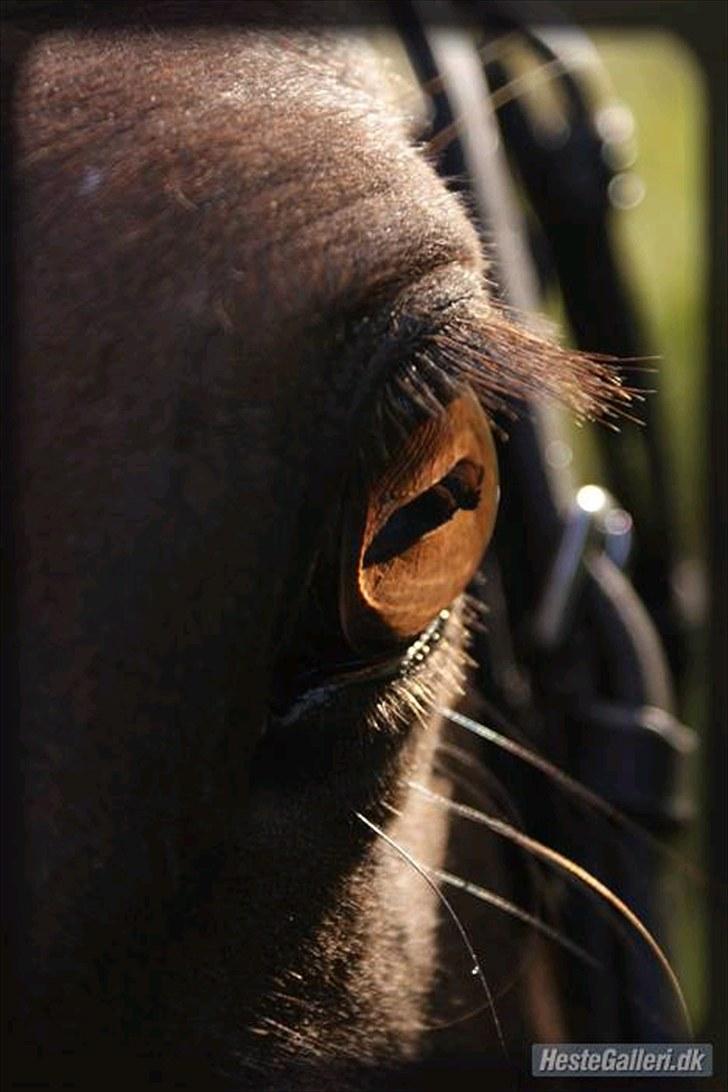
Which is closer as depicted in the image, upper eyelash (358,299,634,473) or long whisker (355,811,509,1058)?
upper eyelash (358,299,634,473)

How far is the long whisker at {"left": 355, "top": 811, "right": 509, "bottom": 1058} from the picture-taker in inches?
33.9

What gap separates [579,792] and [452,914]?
0.30m

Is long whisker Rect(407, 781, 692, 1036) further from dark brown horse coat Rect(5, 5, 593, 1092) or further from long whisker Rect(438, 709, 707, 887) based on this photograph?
dark brown horse coat Rect(5, 5, 593, 1092)

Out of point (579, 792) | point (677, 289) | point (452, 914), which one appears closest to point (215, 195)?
point (452, 914)

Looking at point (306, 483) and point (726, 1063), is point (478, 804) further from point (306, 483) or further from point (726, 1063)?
point (306, 483)

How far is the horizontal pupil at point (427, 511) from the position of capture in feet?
2.55

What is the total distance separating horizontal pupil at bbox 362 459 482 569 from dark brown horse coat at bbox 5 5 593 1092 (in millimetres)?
31

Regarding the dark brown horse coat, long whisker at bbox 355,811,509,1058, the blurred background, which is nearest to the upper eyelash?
the dark brown horse coat

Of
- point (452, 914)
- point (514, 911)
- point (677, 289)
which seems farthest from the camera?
point (677, 289)

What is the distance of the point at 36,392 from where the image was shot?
2.33 feet

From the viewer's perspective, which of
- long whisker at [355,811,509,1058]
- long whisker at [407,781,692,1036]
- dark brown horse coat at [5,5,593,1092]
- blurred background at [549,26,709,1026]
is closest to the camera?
dark brown horse coat at [5,5,593,1092]

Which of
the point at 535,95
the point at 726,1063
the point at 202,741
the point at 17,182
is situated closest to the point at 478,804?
the point at 726,1063

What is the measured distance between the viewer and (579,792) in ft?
4.15

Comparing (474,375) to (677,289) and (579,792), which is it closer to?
(579,792)
